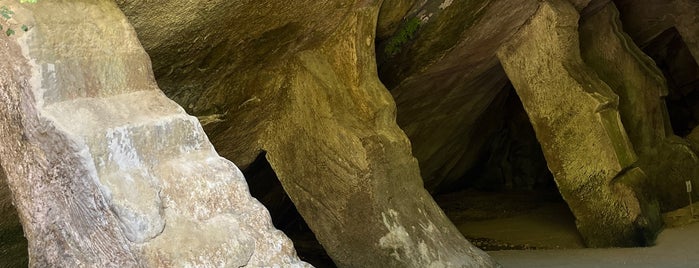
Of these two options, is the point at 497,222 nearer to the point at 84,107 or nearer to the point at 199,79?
the point at 199,79

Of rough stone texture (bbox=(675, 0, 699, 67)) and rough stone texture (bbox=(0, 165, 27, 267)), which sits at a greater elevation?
rough stone texture (bbox=(675, 0, 699, 67))

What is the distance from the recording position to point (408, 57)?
7.49 metres

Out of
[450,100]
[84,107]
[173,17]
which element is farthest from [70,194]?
[450,100]

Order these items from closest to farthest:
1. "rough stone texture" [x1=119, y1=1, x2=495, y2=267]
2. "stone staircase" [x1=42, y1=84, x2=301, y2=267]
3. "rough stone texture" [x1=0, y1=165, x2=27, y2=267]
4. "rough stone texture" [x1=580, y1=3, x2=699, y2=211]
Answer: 1. "stone staircase" [x1=42, y1=84, x2=301, y2=267]
2. "rough stone texture" [x1=0, y1=165, x2=27, y2=267]
3. "rough stone texture" [x1=119, y1=1, x2=495, y2=267]
4. "rough stone texture" [x1=580, y1=3, x2=699, y2=211]

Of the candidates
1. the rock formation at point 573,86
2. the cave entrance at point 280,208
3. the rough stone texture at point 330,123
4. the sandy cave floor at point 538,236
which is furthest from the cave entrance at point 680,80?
the rough stone texture at point 330,123

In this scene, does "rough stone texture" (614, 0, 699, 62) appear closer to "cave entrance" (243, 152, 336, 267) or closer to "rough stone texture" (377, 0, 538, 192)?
"rough stone texture" (377, 0, 538, 192)

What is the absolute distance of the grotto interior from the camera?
320 cm

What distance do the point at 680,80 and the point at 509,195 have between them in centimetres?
340

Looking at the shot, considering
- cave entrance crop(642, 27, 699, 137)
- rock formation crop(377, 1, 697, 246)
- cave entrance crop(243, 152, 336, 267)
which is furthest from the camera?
cave entrance crop(642, 27, 699, 137)

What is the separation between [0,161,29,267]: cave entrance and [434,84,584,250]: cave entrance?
13.8 ft

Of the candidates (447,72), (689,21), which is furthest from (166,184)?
(689,21)

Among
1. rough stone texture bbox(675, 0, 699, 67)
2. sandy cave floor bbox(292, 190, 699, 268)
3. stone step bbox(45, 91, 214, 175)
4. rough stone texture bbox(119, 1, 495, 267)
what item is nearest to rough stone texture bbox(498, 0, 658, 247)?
sandy cave floor bbox(292, 190, 699, 268)

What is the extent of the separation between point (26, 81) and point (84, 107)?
8.8 inches

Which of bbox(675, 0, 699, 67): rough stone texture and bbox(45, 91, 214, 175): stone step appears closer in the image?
bbox(45, 91, 214, 175): stone step
